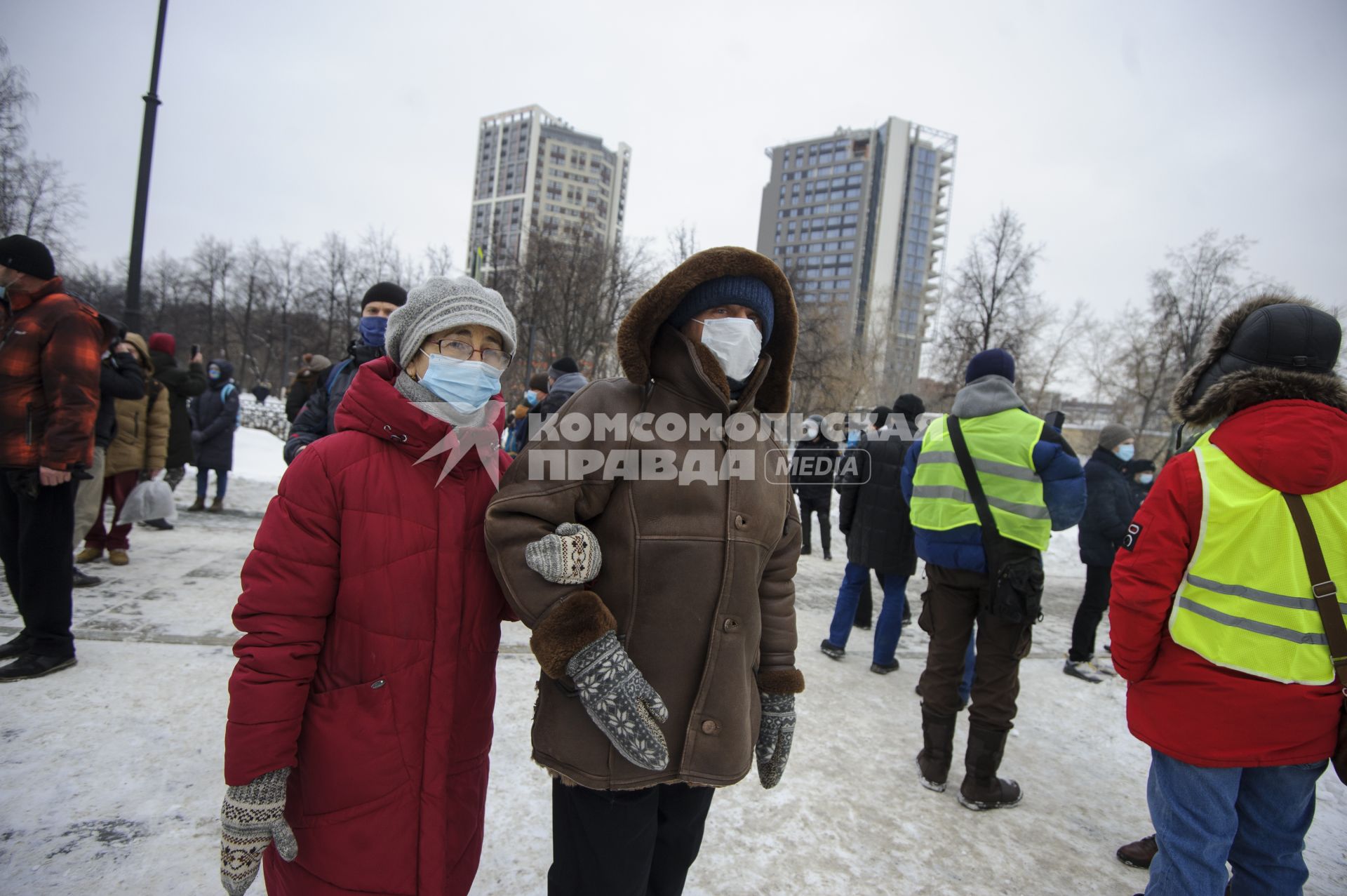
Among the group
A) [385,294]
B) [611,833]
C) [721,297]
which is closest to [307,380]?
[385,294]

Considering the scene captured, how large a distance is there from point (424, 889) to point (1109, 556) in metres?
5.61

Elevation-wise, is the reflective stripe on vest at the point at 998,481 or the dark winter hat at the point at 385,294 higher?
the dark winter hat at the point at 385,294

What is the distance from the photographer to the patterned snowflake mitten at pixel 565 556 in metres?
1.38

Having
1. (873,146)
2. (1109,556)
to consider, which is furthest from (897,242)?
(1109,556)

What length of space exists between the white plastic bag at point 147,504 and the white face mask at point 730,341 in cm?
571

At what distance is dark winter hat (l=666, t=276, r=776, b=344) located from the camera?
1.71 m

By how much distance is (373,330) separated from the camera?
3.22 metres

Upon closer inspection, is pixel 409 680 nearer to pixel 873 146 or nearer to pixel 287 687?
pixel 287 687

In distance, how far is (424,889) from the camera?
5.04 ft

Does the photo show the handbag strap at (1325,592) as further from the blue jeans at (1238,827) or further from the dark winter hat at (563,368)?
the dark winter hat at (563,368)

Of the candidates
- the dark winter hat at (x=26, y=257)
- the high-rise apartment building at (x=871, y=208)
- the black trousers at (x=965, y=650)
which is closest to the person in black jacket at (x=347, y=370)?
the dark winter hat at (x=26, y=257)

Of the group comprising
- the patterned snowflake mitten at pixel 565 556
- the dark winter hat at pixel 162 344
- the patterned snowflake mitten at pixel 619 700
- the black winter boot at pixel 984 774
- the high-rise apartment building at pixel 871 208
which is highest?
the high-rise apartment building at pixel 871 208

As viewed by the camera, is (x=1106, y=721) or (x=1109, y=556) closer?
(x=1106, y=721)

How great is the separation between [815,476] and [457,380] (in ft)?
24.5
